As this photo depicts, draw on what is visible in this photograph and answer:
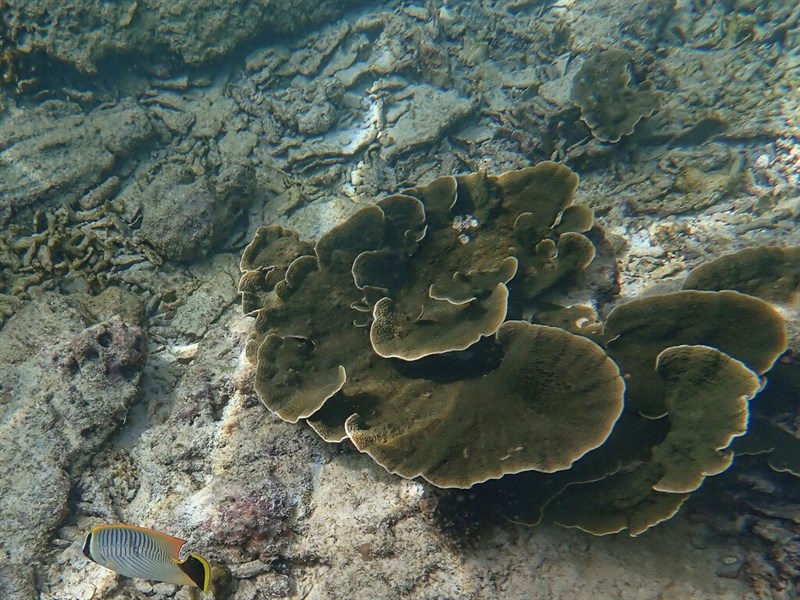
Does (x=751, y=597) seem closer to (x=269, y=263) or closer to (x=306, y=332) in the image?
(x=306, y=332)

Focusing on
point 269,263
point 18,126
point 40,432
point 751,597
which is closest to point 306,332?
point 269,263

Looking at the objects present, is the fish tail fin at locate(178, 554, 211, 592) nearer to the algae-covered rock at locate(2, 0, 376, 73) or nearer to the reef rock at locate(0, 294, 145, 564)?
the reef rock at locate(0, 294, 145, 564)

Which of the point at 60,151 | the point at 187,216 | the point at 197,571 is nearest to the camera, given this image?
the point at 197,571

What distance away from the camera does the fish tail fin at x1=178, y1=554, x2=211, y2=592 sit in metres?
2.09

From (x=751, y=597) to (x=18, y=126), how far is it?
9.30m

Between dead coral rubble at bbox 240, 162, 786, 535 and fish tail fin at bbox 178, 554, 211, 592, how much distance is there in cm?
98

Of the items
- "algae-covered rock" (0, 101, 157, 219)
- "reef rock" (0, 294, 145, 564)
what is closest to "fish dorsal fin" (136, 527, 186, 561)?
"reef rock" (0, 294, 145, 564)

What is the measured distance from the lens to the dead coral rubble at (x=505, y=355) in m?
2.38

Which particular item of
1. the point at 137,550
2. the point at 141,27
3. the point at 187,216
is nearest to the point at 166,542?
the point at 137,550

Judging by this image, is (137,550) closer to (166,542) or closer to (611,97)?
(166,542)

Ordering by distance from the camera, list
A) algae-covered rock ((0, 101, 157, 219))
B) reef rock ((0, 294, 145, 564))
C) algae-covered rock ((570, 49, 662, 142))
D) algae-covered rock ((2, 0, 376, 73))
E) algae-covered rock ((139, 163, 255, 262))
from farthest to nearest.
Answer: algae-covered rock ((2, 0, 376, 73))
algae-covered rock ((0, 101, 157, 219))
algae-covered rock ((570, 49, 662, 142))
algae-covered rock ((139, 163, 255, 262))
reef rock ((0, 294, 145, 564))

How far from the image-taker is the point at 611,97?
5.43 meters

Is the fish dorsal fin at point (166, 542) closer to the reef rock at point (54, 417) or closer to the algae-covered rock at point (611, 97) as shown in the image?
the reef rock at point (54, 417)

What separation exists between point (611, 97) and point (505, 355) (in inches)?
174
